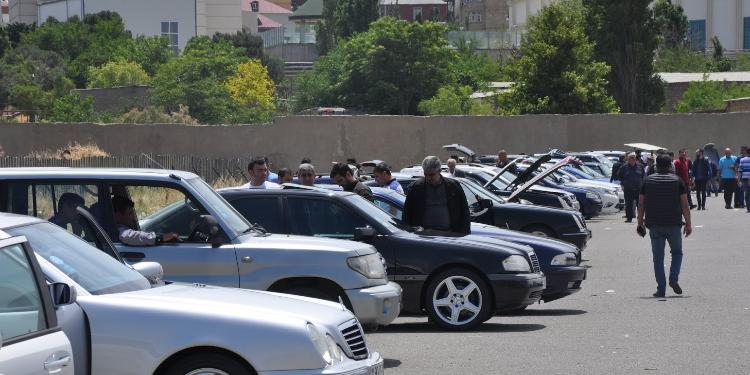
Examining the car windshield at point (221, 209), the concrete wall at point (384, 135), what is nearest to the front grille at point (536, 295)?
the car windshield at point (221, 209)

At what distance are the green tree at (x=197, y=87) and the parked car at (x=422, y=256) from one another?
6212cm

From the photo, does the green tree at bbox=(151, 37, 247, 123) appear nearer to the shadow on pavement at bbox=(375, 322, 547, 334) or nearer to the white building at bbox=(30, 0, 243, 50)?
the white building at bbox=(30, 0, 243, 50)

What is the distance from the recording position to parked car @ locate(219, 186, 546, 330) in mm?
13188

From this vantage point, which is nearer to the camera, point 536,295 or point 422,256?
point 422,256

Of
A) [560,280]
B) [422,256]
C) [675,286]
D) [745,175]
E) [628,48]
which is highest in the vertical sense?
[628,48]

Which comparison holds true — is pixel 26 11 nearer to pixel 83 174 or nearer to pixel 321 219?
pixel 321 219

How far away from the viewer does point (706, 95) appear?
7219 cm

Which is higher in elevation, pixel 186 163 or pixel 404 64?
pixel 404 64

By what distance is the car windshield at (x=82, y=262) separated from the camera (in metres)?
7.53

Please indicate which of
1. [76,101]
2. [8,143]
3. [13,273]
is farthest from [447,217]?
[76,101]

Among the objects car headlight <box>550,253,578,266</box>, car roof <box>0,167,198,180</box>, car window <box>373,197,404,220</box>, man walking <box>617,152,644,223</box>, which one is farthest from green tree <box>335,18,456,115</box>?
car roof <box>0,167,198,180</box>

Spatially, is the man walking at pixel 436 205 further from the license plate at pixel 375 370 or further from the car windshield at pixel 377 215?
the license plate at pixel 375 370

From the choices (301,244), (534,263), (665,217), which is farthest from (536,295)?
(665,217)

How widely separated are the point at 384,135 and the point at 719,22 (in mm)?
69176
